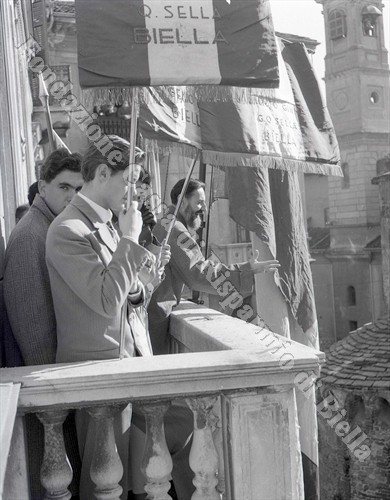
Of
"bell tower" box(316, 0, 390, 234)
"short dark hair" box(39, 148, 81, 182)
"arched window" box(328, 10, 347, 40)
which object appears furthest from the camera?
"arched window" box(328, 10, 347, 40)

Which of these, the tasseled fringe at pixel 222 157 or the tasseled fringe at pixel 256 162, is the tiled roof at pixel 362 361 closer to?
the tasseled fringe at pixel 256 162

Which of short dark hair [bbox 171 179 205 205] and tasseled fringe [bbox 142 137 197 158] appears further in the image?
tasseled fringe [bbox 142 137 197 158]

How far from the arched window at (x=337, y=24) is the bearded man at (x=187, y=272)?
121ft

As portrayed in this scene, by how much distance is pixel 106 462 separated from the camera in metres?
2.79

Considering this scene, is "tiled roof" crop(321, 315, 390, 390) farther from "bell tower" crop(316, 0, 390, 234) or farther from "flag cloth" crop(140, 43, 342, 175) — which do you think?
"bell tower" crop(316, 0, 390, 234)

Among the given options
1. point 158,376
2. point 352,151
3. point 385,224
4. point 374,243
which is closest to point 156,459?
point 158,376

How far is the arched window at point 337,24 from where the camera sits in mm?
39281

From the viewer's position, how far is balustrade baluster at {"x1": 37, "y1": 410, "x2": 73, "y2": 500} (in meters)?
2.70

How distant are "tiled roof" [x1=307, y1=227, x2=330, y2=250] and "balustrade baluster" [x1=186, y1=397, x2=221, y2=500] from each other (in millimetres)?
38440

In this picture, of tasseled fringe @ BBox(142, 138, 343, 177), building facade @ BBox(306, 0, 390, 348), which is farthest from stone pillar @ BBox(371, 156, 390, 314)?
tasseled fringe @ BBox(142, 138, 343, 177)

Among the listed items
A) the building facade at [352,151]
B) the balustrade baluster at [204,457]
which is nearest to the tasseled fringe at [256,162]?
the balustrade baluster at [204,457]

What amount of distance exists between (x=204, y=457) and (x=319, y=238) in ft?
131

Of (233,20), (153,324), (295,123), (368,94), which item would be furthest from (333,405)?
(368,94)

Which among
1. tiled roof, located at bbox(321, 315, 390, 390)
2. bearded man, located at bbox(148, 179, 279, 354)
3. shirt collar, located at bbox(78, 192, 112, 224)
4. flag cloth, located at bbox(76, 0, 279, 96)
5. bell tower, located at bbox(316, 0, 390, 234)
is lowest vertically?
tiled roof, located at bbox(321, 315, 390, 390)
